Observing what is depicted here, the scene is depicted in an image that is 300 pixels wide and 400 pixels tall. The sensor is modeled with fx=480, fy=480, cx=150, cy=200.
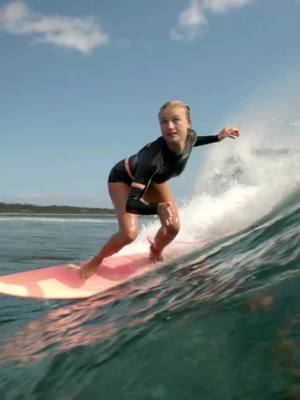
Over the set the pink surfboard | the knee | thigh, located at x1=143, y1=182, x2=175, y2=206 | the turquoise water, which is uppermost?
thigh, located at x1=143, y1=182, x2=175, y2=206

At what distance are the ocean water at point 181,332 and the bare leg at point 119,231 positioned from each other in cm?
49

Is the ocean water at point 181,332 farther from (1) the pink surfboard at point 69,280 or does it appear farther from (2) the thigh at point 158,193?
(2) the thigh at point 158,193

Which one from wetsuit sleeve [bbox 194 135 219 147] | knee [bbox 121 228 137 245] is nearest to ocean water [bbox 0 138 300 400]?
knee [bbox 121 228 137 245]

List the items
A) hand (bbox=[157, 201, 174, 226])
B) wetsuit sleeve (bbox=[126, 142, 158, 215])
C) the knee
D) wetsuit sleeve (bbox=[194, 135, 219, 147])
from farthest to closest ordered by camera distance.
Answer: wetsuit sleeve (bbox=[194, 135, 219, 147]) < the knee < wetsuit sleeve (bbox=[126, 142, 158, 215]) < hand (bbox=[157, 201, 174, 226])

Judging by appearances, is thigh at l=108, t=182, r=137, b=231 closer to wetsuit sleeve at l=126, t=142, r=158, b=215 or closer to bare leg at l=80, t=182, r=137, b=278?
bare leg at l=80, t=182, r=137, b=278

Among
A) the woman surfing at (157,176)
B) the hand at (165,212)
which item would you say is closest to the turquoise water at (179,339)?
the hand at (165,212)

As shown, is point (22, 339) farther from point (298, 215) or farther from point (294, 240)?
point (298, 215)

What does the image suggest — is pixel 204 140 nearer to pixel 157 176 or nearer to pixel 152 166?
pixel 157 176

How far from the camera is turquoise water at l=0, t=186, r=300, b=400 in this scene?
198cm

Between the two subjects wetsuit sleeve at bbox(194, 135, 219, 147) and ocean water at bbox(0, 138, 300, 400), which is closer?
ocean water at bbox(0, 138, 300, 400)

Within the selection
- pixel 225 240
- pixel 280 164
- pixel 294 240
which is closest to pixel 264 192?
pixel 280 164

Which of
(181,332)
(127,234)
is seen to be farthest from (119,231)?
(181,332)

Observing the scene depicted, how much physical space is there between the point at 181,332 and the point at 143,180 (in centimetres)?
220

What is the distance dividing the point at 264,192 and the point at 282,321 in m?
5.32
